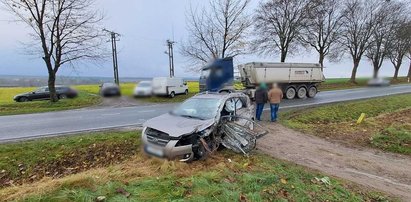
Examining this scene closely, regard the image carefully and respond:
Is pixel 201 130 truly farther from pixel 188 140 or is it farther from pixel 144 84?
pixel 144 84

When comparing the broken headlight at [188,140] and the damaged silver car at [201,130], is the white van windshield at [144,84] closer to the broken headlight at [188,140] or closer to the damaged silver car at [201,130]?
the damaged silver car at [201,130]

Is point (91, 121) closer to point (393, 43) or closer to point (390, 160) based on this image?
point (390, 160)

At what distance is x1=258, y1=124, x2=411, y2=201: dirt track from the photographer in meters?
7.68

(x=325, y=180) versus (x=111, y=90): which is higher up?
(x=111, y=90)

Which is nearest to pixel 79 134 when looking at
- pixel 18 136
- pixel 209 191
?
pixel 18 136

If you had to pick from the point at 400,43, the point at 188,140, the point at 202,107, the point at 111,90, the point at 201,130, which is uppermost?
the point at 400,43

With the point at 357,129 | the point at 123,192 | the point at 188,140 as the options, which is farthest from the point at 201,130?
the point at 357,129

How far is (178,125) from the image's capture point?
7.64 m

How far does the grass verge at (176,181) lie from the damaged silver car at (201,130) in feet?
0.97

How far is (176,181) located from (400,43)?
4704 millimetres

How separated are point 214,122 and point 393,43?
20.5 feet

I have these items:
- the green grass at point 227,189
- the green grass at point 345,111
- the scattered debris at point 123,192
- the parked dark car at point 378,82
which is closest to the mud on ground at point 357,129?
the green grass at point 345,111

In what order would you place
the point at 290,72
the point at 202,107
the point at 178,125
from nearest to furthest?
1. the point at 290,72
2. the point at 178,125
3. the point at 202,107

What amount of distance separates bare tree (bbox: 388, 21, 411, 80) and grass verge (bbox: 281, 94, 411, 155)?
884cm
